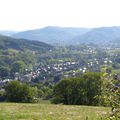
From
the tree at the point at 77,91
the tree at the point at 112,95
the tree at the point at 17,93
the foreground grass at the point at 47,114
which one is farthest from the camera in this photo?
the tree at the point at 17,93

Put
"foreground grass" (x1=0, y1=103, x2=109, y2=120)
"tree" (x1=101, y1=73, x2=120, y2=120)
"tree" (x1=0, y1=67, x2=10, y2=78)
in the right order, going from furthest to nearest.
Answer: "tree" (x1=0, y1=67, x2=10, y2=78), "foreground grass" (x1=0, y1=103, x2=109, y2=120), "tree" (x1=101, y1=73, x2=120, y2=120)

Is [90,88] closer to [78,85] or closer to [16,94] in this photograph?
[78,85]

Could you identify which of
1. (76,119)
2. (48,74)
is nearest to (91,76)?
(76,119)

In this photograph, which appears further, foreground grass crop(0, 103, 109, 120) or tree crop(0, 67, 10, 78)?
tree crop(0, 67, 10, 78)

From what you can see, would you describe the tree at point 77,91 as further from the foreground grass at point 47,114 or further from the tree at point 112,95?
the tree at point 112,95

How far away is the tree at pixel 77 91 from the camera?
1731 inches

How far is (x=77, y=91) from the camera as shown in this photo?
154 ft

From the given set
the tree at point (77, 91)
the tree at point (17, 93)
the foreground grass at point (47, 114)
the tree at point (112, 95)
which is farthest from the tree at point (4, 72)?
the tree at point (112, 95)

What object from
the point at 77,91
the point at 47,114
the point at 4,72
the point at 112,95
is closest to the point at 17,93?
the point at 77,91

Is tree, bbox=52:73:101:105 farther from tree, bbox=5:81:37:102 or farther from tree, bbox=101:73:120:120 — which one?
tree, bbox=101:73:120:120

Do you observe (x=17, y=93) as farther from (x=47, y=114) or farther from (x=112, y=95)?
(x=112, y=95)

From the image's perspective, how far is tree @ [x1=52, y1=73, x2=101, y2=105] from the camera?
44.0 m

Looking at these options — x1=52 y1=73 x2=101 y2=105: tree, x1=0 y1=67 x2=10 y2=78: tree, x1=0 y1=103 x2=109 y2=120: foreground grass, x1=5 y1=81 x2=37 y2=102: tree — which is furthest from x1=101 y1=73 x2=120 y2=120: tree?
x1=0 y1=67 x2=10 y2=78: tree

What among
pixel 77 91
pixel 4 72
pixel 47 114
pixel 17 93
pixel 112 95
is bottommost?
pixel 4 72
